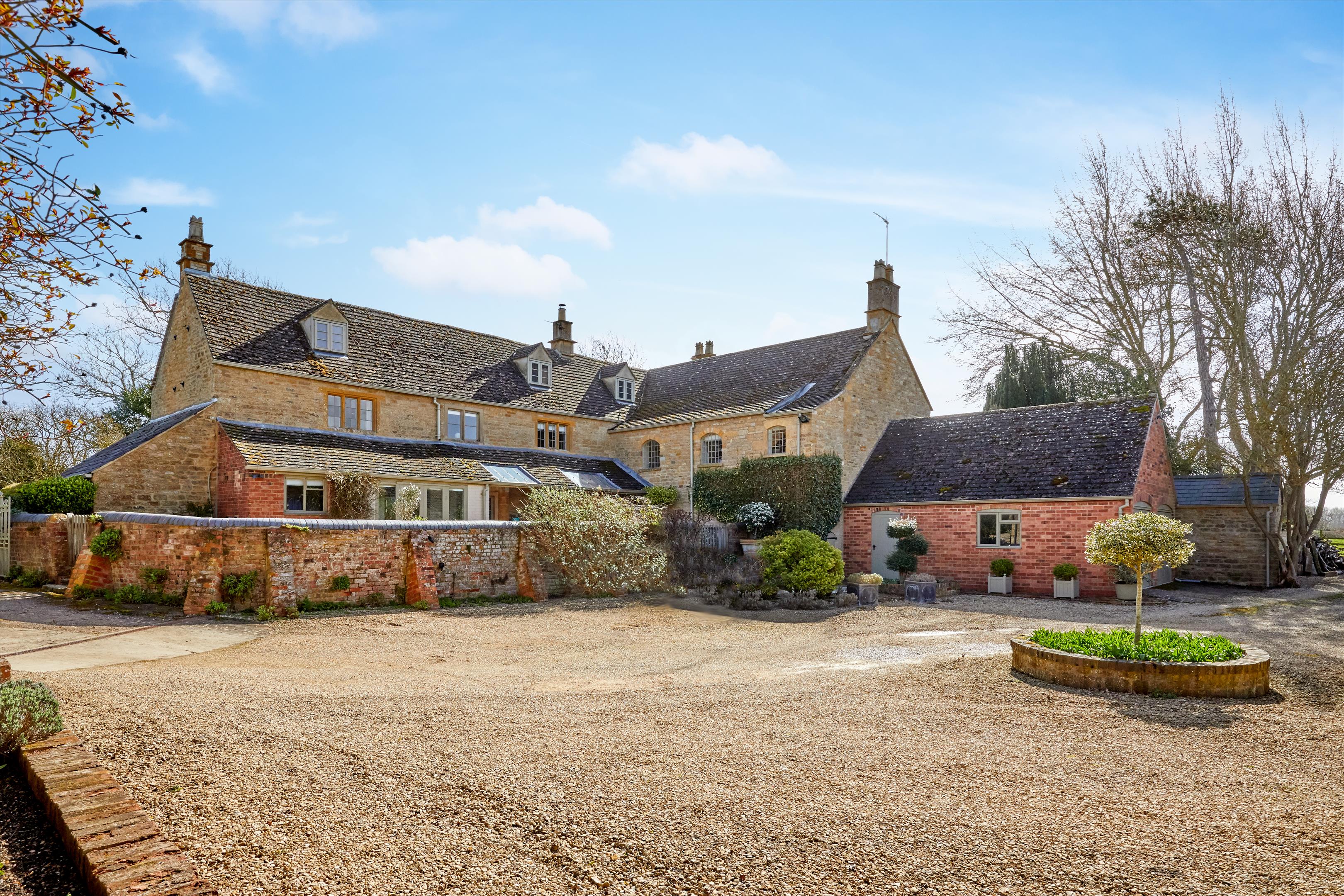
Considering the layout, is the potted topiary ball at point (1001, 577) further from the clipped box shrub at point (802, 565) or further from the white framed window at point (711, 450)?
the white framed window at point (711, 450)

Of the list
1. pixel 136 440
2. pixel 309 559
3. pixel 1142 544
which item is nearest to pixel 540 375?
pixel 136 440

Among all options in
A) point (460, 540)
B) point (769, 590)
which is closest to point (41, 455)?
point (460, 540)

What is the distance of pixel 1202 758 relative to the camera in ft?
20.5

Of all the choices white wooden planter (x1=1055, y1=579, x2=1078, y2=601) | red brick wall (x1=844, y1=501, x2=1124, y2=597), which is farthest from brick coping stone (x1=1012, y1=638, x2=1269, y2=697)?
red brick wall (x1=844, y1=501, x2=1124, y2=597)

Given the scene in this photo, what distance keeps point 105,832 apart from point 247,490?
Answer: 59.7 feet

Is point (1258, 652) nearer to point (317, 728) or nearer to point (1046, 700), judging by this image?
point (1046, 700)

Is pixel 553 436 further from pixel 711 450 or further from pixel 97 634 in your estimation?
pixel 97 634

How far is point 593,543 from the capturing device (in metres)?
18.9

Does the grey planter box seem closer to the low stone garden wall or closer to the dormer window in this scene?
the low stone garden wall

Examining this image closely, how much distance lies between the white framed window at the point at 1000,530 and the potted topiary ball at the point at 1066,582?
135 centimetres

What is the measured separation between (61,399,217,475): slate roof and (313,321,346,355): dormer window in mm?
3880

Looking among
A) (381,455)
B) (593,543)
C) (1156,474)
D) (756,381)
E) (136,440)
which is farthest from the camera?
(756,381)

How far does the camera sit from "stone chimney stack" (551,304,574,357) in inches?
→ 1332

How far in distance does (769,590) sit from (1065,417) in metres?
12.1
